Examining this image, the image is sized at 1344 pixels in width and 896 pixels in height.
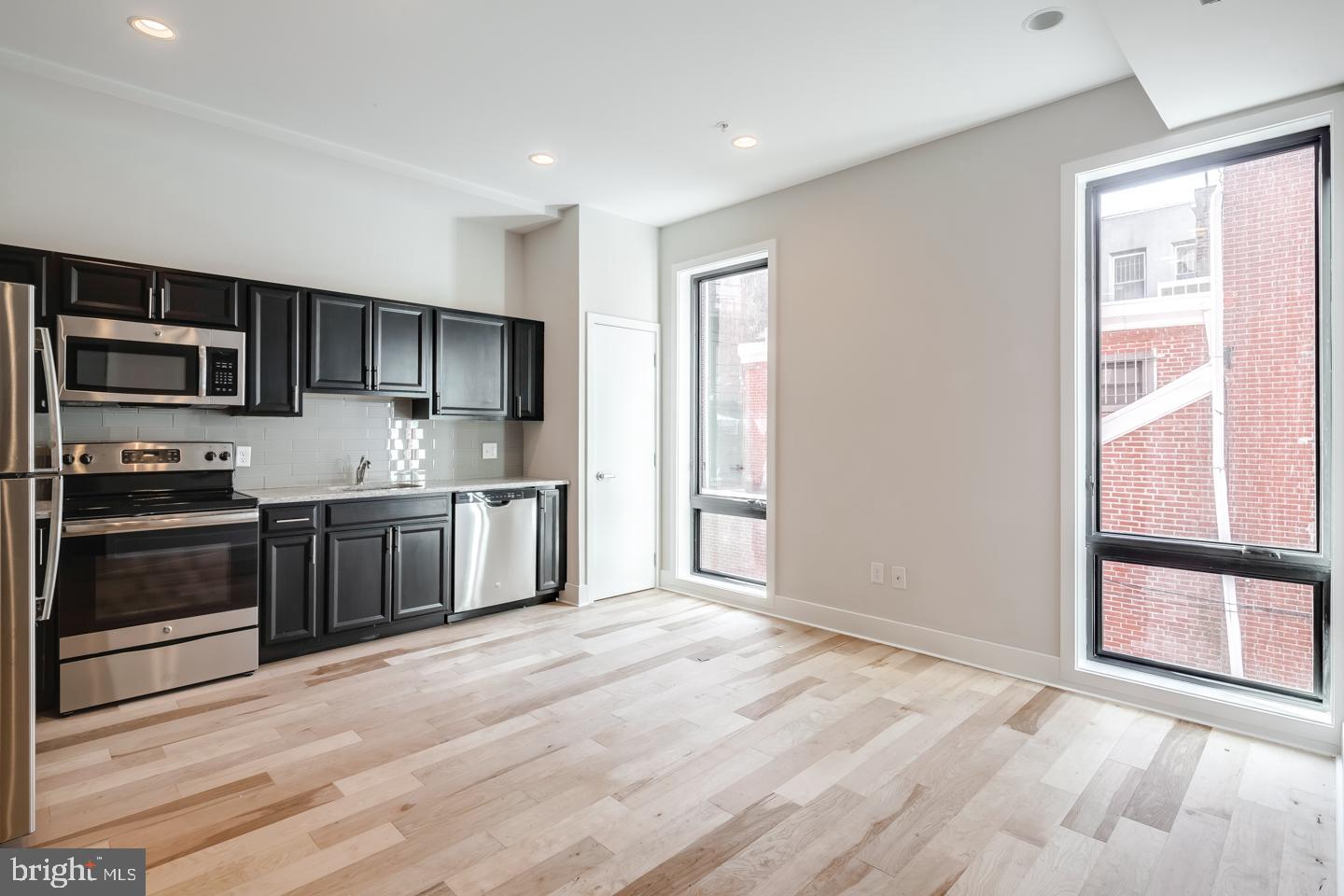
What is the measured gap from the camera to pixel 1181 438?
3086 millimetres

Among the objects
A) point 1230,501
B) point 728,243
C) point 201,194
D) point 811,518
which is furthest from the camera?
point 728,243

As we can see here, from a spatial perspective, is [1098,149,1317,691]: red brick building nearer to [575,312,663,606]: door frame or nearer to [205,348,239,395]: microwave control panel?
[575,312,663,606]: door frame

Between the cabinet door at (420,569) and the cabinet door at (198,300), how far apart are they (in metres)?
1.46

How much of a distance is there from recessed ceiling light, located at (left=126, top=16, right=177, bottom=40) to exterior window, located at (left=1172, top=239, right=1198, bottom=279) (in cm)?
435

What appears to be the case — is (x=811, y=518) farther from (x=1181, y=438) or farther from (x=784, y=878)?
(x=784, y=878)

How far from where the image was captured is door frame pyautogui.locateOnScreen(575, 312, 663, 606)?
4.87m

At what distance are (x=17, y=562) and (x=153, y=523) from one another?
1160mm

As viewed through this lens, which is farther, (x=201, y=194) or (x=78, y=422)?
(x=201, y=194)

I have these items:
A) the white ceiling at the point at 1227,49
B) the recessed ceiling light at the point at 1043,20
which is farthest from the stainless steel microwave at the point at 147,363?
the white ceiling at the point at 1227,49

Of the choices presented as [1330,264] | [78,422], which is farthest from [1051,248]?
[78,422]

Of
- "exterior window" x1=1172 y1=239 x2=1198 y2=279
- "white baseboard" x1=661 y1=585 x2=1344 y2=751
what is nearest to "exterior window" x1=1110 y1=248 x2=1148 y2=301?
"exterior window" x1=1172 y1=239 x2=1198 y2=279

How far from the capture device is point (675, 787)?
2.42m

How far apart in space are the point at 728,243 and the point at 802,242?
0.66 m

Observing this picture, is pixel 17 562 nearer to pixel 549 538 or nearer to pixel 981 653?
pixel 549 538
